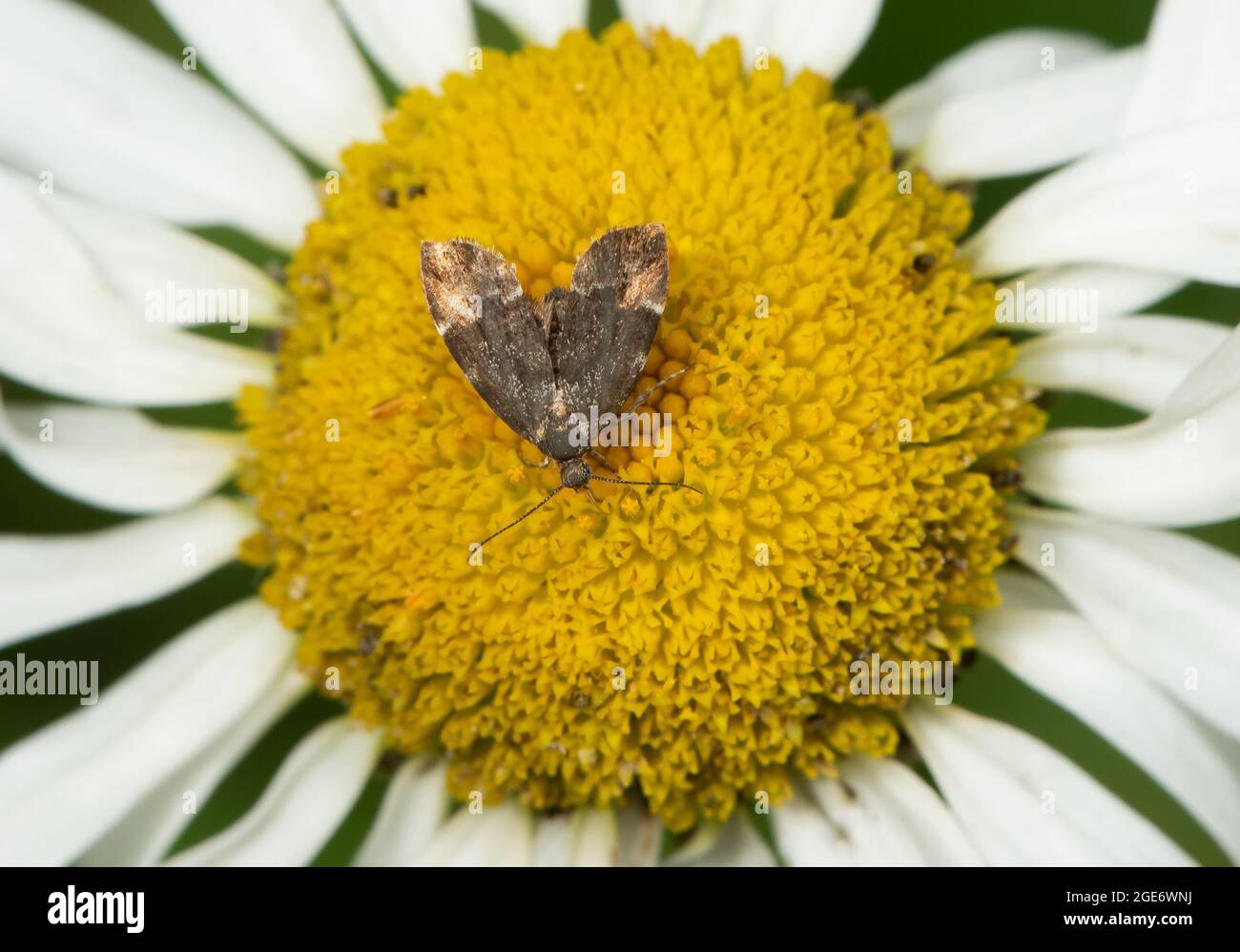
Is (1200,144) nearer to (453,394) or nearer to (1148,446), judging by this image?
(1148,446)

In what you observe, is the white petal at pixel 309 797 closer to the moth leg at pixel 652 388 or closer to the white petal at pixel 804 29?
the moth leg at pixel 652 388

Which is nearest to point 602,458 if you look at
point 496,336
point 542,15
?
point 496,336

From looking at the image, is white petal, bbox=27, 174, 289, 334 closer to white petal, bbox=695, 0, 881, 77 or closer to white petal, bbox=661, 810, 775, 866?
white petal, bbox=695, 0, 881, 77

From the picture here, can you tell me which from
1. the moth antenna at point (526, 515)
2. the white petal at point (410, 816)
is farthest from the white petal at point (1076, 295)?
the white petal at point (410, 816)

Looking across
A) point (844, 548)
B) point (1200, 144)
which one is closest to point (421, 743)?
point (844, 548)

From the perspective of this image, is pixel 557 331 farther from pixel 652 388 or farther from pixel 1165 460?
pixel 1165 460

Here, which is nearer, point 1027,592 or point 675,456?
point 675,456
